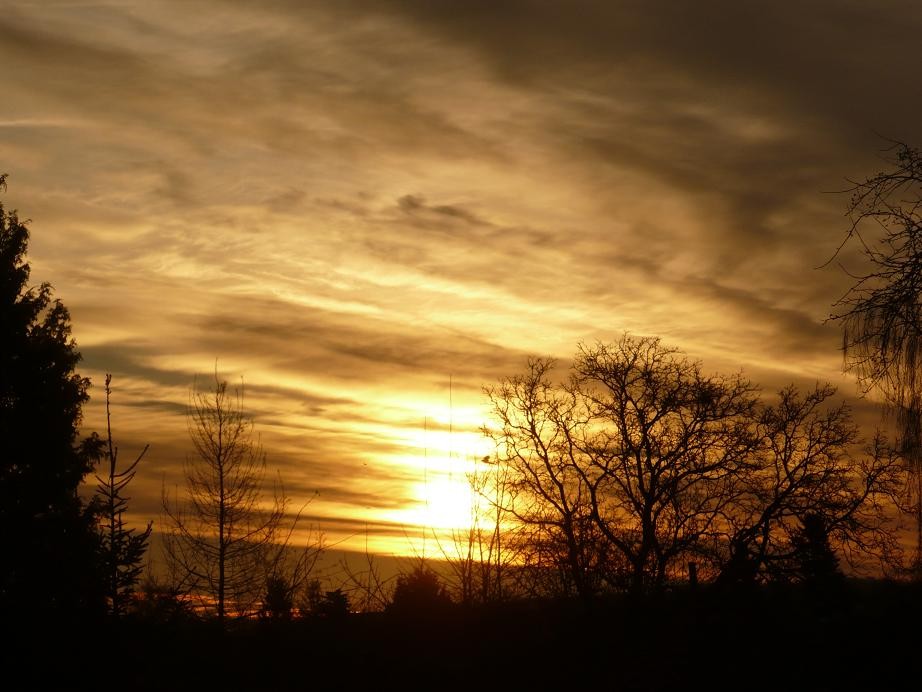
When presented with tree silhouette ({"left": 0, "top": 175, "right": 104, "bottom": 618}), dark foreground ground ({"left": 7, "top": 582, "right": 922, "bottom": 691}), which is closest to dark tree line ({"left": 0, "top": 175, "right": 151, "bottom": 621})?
tree silhouette ({"left": 0, "top": 175, "right": 104, "bottom": 618})

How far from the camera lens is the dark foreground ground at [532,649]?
10.4m

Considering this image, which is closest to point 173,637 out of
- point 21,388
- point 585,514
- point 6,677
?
point 6,677

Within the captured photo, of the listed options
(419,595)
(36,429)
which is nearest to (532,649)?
(419,595)

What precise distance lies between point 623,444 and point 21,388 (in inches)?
941

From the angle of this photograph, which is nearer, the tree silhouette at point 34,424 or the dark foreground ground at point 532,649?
the dark foreground ground at point 532,649

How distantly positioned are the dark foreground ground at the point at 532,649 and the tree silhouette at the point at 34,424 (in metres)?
14.3

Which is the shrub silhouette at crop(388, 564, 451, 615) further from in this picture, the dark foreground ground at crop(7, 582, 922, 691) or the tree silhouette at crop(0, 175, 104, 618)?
the tree silhouette at crop(0, 175, 104, 618)

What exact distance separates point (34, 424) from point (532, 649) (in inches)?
1006

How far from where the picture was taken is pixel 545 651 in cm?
1248

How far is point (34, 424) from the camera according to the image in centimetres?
3183

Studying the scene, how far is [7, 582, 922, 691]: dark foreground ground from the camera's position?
1042cm

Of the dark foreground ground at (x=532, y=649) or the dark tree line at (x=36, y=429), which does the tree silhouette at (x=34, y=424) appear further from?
the dark foreground ground at (x=532, y=649)

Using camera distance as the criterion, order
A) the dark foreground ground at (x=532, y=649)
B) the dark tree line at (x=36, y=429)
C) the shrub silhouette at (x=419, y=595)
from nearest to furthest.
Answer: the dark foreground ground at (x=532, y=649)
the shrub silhouette at (x=419, y=595)
the dark tree line at (x=36, y=429)

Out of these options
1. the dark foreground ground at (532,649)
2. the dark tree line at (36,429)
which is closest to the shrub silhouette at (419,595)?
the dark foreground ground at (532,649)
